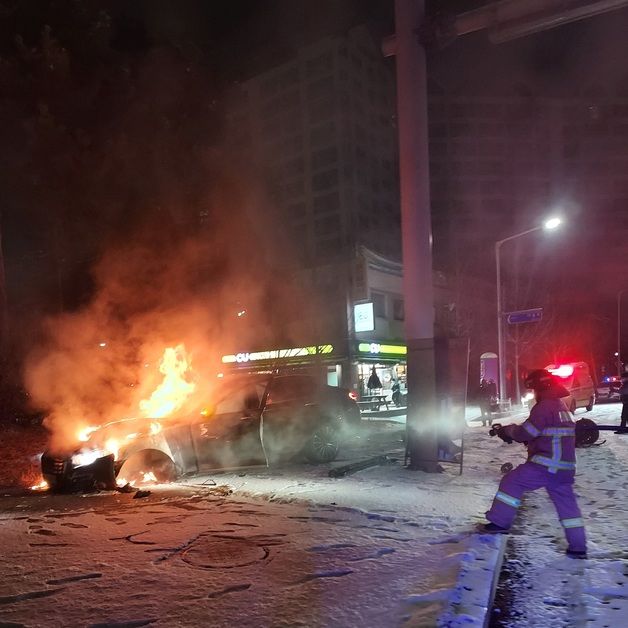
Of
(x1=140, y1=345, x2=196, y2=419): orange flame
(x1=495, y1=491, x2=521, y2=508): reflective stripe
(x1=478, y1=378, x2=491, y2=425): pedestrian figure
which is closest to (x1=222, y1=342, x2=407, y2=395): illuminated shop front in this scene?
(x1=478, y1=378, x2=491, y2=425): pedestrian figure

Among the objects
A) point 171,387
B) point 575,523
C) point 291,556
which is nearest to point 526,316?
point 171,387

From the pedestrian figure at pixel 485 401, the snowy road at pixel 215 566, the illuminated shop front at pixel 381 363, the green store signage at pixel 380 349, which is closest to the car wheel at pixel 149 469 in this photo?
the snowy road at pixel 215 566

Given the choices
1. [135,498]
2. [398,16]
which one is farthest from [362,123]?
[135,498]

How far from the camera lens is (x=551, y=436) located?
182 inches

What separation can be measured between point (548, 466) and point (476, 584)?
1380 millimetres

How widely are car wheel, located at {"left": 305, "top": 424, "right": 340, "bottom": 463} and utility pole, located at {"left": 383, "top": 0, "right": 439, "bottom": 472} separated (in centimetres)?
144

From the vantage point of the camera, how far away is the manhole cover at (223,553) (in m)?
4.30

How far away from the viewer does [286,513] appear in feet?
19.4

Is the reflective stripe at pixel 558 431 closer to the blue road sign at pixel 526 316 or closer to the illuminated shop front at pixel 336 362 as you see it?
the blue road sign at pixel 526 316

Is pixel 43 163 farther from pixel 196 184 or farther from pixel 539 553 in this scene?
pixel 539 553

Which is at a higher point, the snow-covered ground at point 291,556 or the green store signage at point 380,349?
the green store signage at point 380,349

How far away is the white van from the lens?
16594 mm

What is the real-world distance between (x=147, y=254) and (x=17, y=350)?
373cm

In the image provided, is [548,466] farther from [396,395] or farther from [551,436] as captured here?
[396,395]
